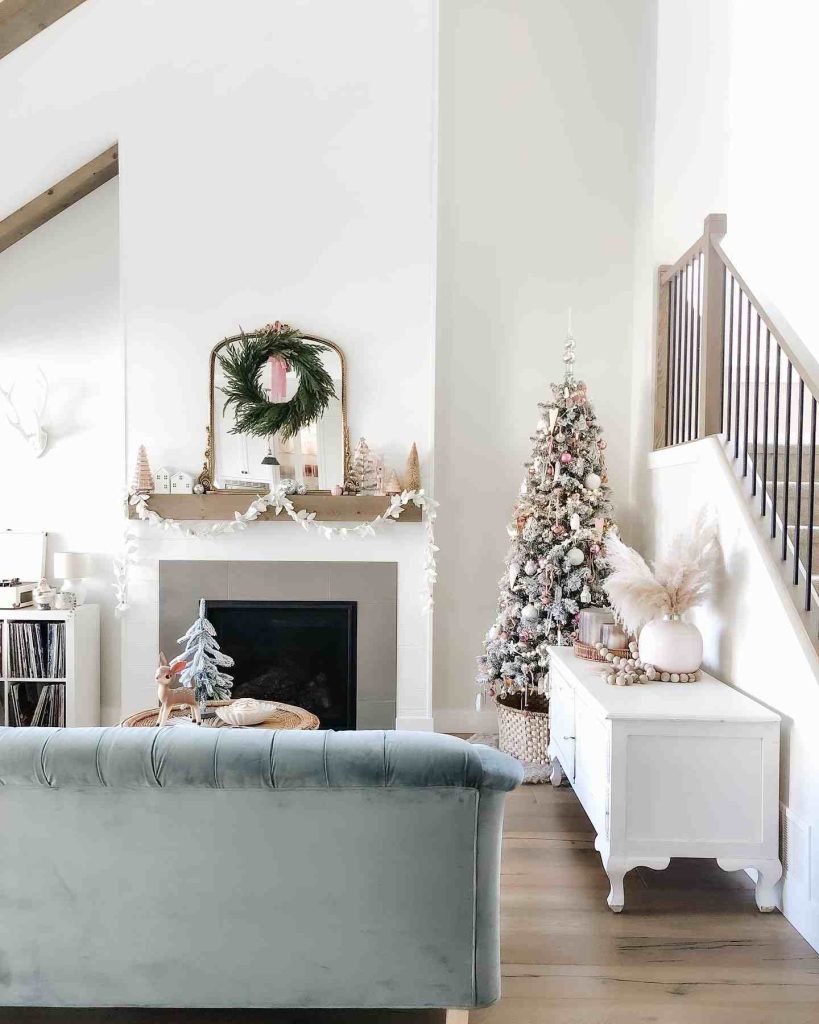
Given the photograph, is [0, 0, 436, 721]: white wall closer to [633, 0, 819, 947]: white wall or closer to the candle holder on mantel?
the candle holder on mantel

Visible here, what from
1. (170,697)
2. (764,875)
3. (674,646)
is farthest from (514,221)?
(764,875)

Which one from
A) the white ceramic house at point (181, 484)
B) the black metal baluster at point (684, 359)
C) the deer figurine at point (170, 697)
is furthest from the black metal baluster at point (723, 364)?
the white ceramic house at point (181, 484)

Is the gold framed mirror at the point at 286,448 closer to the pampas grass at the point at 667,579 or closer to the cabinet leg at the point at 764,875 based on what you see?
the pampas grass at the point at 667,579

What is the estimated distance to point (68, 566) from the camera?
451cm

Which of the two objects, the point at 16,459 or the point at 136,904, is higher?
the point at 16,459

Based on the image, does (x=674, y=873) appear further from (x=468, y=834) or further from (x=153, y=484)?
(x=153, y=484)

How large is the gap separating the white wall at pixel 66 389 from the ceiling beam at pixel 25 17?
99 cm

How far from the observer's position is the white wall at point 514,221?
15.5ft

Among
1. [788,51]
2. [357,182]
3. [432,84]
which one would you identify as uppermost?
[788,51]

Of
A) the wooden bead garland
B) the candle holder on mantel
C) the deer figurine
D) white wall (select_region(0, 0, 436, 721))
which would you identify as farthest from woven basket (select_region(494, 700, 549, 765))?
the deer figurine

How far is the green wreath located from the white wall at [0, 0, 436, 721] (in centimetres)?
16

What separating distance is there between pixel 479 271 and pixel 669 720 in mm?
Answer: 3001

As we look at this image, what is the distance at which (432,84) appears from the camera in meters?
4.43

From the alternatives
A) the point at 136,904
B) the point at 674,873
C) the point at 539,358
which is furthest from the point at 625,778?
the point at 539,358
